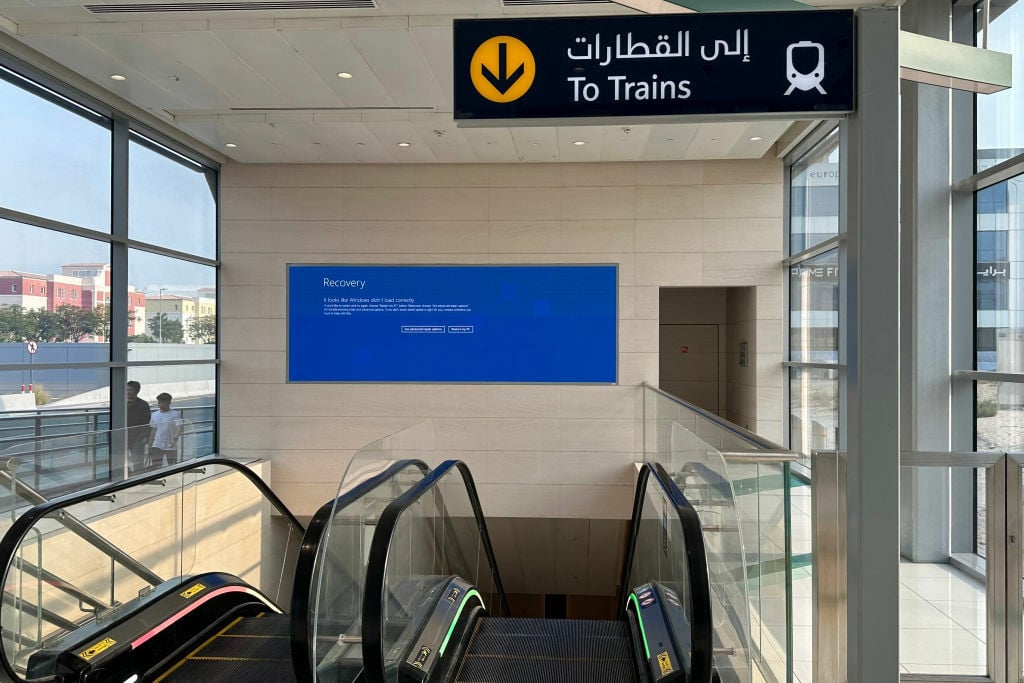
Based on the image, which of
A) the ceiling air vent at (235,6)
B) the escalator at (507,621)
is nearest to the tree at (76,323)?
the ceiling air vent at (235,6)

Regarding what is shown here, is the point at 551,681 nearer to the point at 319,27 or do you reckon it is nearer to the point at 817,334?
the point at 319,27

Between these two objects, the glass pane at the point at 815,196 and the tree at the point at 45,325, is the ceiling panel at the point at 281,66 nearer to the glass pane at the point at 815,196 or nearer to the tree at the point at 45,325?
the tree at the point at 45,325

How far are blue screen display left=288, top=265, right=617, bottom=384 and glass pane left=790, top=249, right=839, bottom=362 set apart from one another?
2353mm

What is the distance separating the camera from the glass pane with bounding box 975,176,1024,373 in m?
5.61

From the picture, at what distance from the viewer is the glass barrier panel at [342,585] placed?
11.1ft

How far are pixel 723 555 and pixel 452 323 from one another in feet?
24.9

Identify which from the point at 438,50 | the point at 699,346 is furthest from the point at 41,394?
the point at 699,346

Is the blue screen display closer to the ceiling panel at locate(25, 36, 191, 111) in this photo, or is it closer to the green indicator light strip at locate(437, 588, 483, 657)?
the ceiling panel at locate(25, 36, 191, 111)

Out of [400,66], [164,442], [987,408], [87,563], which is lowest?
[87,563]

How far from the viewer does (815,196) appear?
30.3 ft

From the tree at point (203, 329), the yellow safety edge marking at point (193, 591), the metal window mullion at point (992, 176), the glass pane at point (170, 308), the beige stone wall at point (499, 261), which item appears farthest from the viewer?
the beige stone wall at point (499, 261)

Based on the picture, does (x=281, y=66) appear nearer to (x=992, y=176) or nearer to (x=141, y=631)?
(x=141, y=631)

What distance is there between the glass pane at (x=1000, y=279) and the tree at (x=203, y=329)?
8861mm

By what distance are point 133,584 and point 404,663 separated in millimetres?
2187
